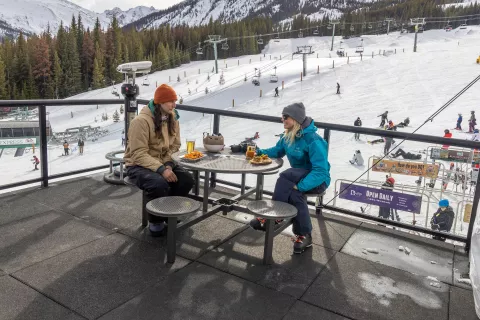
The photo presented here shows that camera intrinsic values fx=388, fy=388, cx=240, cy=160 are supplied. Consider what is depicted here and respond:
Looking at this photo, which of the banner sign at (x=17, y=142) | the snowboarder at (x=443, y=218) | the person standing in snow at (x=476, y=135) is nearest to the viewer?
the banner sign at (x=17, y=142)

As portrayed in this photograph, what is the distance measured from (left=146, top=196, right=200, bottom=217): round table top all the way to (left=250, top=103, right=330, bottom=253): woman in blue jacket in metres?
0.73

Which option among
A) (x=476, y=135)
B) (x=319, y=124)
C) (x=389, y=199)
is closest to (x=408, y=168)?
(x=389, y=199)

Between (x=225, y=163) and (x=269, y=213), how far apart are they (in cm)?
67

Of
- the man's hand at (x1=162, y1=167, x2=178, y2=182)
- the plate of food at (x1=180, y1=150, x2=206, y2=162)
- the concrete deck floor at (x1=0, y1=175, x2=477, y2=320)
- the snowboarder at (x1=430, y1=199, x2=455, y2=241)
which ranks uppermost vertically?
the plate of food at (x1=180, y1=150, x2=206, y2=162)

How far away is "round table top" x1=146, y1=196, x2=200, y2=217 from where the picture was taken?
2.90 meters

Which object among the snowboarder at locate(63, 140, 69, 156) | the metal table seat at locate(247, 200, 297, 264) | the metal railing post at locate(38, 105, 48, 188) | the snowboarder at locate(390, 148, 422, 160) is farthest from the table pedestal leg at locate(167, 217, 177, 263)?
Answer: the snowboarder at locate(390, 148, 422, 160)

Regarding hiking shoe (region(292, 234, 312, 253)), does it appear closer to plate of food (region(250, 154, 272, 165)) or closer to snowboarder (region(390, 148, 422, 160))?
plate of food (region(250, 154, 272, 165))

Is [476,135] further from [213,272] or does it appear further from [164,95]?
[213,272]

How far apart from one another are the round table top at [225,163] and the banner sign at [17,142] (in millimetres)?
2094

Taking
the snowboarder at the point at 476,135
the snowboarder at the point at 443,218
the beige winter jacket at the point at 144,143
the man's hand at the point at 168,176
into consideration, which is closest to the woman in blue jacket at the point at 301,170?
the man's hand at the point at 168,176

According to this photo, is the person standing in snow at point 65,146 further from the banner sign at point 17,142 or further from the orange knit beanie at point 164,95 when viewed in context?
the orange knit beanie at point 164,95

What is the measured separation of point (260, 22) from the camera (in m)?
111

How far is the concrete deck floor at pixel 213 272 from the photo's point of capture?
8.34 feet

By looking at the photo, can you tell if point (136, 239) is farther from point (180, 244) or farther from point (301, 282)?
point (301, 282)
